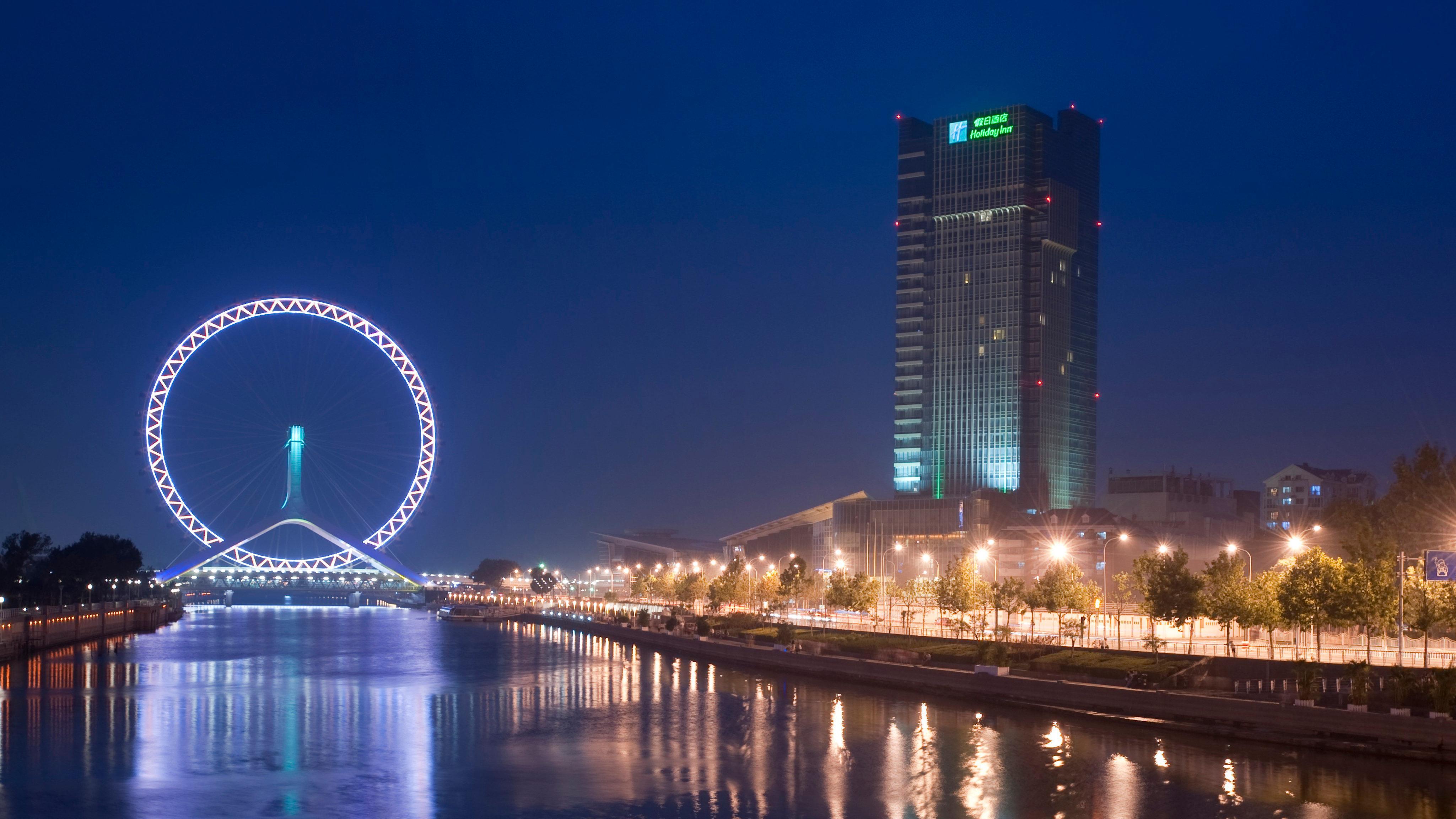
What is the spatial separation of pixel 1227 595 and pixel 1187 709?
11054 millimetres

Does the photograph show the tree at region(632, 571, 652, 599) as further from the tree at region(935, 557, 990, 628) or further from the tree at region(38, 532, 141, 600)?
the tree at region(935, 557, 990, 628)

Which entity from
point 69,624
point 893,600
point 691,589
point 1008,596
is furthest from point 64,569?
point 1008,596

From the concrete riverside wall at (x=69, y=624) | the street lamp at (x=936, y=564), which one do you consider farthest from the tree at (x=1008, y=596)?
the concrete riverside wall at (x=69, y=624)

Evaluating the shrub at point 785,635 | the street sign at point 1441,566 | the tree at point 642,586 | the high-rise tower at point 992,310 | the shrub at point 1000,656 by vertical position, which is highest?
the high-rise tower at point 992,310

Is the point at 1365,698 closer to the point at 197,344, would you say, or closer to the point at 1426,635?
the point at 1426,635

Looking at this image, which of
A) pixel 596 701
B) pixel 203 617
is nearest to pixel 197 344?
pixel 596 701

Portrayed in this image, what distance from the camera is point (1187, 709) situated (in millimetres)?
42625

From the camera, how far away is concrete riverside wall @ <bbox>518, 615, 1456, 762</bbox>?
36031 mm

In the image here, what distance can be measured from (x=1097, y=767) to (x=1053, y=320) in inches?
4890

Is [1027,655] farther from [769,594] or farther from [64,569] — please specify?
[64,569]

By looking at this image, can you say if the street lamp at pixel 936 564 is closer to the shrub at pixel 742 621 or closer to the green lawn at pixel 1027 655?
the shrub at pixel 742 621

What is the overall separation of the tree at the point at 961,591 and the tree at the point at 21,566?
70.8 meters

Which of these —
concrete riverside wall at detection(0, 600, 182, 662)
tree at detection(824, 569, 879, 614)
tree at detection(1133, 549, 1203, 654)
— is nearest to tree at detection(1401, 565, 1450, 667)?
tree at detection(1133, 549, 1203, 654)

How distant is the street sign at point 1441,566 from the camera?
39.8 metres
